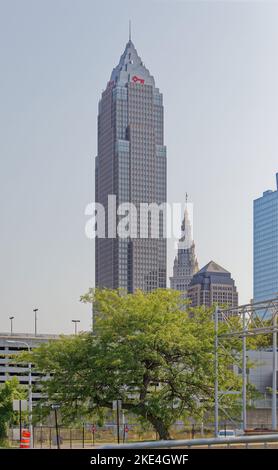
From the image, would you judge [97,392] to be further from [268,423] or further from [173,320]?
[268,423]

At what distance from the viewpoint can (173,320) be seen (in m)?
37.7

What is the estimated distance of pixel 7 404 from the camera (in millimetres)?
59906

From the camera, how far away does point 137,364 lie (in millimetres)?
34938

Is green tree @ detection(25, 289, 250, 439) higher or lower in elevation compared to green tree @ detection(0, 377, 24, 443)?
higher

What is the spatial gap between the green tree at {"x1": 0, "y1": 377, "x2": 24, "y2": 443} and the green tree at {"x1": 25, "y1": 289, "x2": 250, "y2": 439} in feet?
60.9

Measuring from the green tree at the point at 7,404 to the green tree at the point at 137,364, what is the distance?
60.9 ft

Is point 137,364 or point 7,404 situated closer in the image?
point 137,364

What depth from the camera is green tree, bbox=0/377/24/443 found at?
57.2 m

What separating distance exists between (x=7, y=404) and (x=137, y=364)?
89.3 feet

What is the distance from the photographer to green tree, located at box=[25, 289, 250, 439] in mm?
35344

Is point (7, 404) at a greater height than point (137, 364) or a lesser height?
lesser

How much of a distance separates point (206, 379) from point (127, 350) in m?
4.25

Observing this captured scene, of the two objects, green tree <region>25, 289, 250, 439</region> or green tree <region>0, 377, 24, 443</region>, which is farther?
green tree <region>0, 377, 24, 443</region>
